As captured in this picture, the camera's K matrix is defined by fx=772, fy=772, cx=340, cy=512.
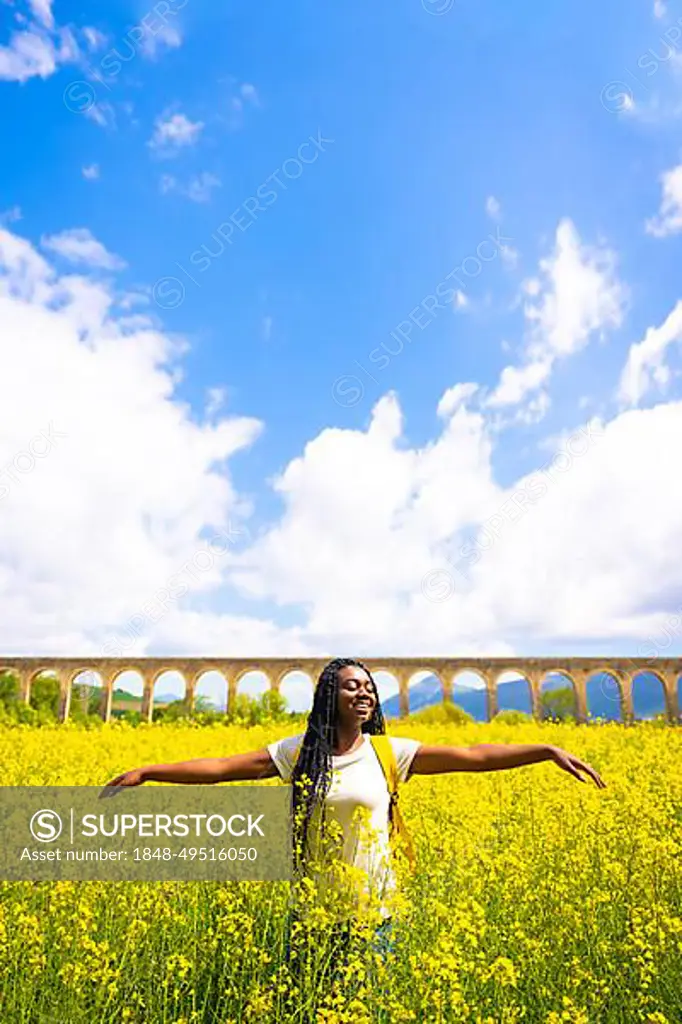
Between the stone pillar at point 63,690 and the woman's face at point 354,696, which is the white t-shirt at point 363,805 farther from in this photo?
the stone pillar at point 63,690

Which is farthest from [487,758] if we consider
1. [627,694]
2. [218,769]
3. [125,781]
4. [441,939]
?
[627,694]

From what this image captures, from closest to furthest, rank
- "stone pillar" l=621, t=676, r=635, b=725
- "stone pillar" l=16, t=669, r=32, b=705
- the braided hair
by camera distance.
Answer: the braided hair
"stone pillar" l=16, t=669, r=32, b=705
"stone pillar" l=621, t=676, r=635, b=725

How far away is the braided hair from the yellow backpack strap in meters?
0.13

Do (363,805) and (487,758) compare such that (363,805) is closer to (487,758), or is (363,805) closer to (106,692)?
(487,758)

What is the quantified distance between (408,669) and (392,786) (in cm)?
2959

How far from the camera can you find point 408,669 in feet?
104

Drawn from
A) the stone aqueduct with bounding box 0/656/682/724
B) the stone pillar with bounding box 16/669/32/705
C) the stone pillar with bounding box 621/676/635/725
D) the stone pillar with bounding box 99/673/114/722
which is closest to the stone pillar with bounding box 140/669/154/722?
the stone aqueduct with bounding box 0/656/682/724

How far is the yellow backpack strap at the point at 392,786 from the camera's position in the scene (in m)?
2.77

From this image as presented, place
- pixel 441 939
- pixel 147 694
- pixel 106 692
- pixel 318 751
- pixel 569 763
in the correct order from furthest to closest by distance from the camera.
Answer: pixel 106 692 → pixel 147 694 → pixel 569 763 → pixel 318 751 → pixel 441 939

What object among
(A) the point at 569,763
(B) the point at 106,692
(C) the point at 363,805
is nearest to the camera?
(C) the point at 363,805

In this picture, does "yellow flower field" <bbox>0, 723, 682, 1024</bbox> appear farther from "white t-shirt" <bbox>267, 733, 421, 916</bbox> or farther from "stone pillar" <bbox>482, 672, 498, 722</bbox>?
"stone pillar" <bbox>482, 672, 498, 722</bbox>

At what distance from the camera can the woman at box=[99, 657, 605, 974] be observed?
2432 mm

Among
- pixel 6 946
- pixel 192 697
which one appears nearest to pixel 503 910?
pixel 6 946

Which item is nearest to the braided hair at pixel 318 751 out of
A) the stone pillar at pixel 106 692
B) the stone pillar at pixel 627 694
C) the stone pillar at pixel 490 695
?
the stone pillar at pixel 490 695
